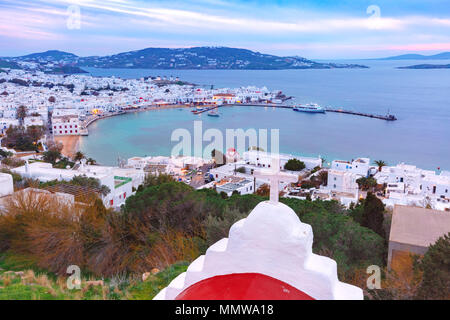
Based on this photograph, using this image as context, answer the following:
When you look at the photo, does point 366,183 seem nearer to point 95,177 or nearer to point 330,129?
point 95,177

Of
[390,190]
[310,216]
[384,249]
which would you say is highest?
[310,216]

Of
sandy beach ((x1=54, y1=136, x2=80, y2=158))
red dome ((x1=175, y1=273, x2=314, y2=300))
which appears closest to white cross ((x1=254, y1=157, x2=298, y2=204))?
red dome ((x1=175, y1=273, x2=314, y2=300))

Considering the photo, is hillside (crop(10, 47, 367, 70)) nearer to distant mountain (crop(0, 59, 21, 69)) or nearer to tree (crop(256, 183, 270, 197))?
distant mountain (crop(0, 59, 21, 69))

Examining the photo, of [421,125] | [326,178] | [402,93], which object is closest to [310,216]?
[326,178]

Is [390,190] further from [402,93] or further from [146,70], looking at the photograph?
[146,70]

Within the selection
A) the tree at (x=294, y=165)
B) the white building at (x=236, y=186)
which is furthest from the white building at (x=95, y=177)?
the tree at (x=294, y=165)

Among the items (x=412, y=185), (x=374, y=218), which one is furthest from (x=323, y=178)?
(x=374, y=218)
